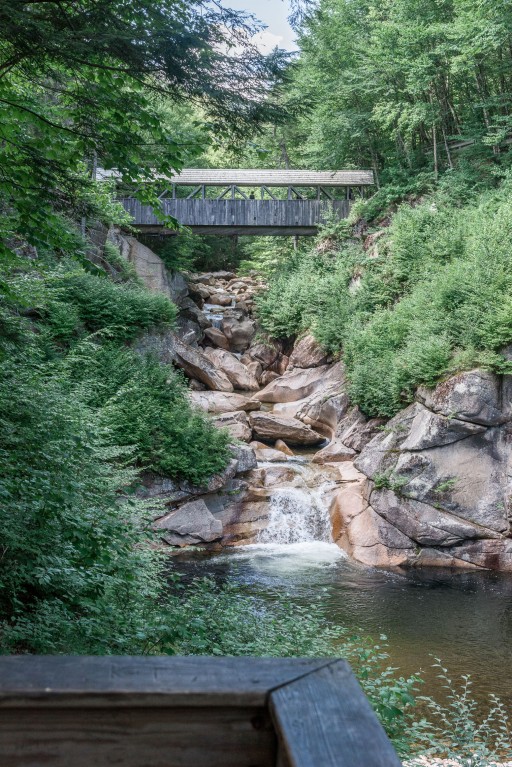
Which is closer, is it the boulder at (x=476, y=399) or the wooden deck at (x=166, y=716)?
the wooden deck at (x=166, y=716)

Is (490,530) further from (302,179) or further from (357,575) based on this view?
(302,179)

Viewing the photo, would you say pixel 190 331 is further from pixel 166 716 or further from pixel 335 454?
pixel 166 716

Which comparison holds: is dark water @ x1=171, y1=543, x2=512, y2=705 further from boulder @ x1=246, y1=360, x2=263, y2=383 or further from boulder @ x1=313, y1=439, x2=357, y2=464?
boulder @ x1=246, y1=360, x2=263, y2=383

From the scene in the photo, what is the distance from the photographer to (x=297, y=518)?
12.7m

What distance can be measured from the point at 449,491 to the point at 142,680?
11694mm

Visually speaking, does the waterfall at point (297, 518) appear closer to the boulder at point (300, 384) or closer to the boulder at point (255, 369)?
the boulder at point (300, 384)

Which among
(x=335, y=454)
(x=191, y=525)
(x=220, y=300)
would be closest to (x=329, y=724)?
(x=191, y=525)

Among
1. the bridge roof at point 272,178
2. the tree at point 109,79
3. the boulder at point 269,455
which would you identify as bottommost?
the boulder at point 269,455

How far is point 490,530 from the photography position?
11609mm

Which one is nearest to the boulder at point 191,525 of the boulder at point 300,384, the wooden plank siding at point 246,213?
the boulder at point 300,384

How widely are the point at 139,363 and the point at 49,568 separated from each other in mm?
9239

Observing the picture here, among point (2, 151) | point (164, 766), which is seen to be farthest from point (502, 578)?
point (164, 766)

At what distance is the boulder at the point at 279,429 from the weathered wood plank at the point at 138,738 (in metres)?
14.9

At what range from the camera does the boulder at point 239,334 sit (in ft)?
77.7
